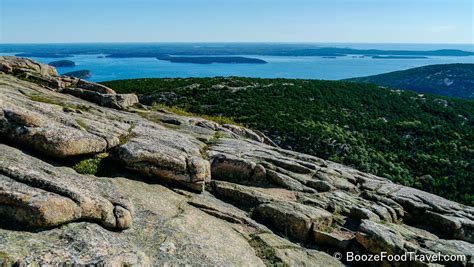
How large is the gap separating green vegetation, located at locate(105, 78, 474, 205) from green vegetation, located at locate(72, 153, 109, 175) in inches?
1364

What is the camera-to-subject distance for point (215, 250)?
10172 mm

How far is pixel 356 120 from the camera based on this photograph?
56.6 m

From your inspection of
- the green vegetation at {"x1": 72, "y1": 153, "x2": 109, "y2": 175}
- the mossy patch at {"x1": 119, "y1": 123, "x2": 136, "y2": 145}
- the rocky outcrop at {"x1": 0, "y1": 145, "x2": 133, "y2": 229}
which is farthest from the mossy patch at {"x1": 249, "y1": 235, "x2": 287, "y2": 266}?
the mossy patch at {"x1": 119, "y1": 123, "x2": 136, "y2": 145}

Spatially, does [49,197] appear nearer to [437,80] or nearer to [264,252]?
[264,252]

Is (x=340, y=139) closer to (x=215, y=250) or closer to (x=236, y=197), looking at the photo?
(x=236, y=197)

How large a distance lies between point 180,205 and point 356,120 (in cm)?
4979

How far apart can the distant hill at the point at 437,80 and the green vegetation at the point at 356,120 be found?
104 m

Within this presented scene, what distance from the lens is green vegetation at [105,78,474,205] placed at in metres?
42.6

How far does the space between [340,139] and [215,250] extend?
4052 centimetres

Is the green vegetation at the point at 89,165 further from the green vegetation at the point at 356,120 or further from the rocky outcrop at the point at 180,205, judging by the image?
the green vegetation at the point at 356,120

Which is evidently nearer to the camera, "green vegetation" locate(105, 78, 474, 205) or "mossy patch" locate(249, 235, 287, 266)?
"mossy patch" locate(249, 235, 287, 266)

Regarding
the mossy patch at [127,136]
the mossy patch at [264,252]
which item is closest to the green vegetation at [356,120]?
the mossy patch at [127,136]

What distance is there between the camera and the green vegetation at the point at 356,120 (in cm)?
4259

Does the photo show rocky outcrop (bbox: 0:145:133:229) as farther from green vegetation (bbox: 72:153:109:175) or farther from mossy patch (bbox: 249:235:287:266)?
mossy patch (bbox: 249:235:287:266)
